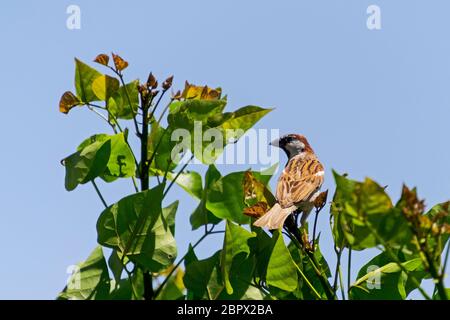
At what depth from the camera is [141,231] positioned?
5.64ft

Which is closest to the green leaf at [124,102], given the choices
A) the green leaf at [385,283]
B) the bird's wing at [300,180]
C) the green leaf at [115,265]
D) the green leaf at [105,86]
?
the green leaf at [105,86]

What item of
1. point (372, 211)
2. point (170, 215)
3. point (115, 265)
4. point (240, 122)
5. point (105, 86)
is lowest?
point (115, 265)

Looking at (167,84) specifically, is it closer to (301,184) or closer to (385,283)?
(385,283)

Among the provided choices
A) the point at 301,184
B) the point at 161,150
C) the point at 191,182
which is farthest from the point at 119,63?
the point at 301,184

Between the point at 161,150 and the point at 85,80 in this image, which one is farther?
the point at 85,80

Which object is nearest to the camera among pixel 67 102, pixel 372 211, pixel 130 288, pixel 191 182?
pixel 372 211

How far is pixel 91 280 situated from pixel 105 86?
67cm

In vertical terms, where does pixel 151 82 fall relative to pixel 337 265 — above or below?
above

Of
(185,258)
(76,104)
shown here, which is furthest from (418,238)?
(76,104)

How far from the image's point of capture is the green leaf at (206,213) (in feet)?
6.33

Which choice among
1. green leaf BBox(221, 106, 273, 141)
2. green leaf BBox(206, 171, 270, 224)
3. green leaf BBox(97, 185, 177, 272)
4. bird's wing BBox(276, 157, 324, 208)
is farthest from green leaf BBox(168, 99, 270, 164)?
bird's wing BBox(276, 157, 324, 208)

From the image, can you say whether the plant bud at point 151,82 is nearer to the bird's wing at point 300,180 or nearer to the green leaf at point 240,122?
the green leaf at point 240,122

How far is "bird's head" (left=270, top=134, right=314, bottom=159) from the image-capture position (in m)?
5.38

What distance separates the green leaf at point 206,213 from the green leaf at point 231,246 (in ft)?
0.68
